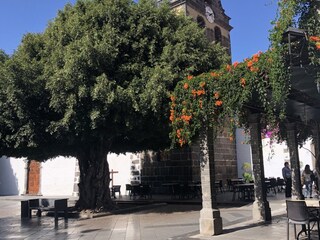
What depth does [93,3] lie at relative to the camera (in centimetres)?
1308

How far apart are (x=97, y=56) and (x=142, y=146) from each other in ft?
19.5

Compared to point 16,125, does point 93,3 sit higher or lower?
higher

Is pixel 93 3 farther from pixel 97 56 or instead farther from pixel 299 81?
pixel 299 81

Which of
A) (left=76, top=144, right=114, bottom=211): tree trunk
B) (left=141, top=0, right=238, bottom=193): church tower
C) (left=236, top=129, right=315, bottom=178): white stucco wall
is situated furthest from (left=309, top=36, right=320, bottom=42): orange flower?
(left=236, top=129, right=315, bottom=178): white stucco wall

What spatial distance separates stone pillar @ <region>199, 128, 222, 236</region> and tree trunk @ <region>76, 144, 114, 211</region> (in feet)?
19.3

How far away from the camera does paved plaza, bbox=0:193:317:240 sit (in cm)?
891

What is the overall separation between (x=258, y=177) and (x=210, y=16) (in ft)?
54.2

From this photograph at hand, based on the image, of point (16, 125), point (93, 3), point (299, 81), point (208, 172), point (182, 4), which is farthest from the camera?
point (182, 4)

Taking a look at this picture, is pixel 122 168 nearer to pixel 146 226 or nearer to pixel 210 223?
pixel 146 226

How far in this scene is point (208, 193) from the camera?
898 centimetres

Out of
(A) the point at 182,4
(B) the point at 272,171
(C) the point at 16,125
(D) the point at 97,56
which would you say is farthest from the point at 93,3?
(B) the point at 272,171

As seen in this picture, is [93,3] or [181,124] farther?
[93,3]

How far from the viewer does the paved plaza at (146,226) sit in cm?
891

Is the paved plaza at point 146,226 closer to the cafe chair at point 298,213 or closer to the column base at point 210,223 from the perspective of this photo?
the column base at point 210,223
